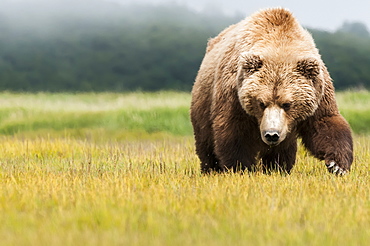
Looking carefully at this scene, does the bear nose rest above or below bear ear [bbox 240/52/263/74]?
below

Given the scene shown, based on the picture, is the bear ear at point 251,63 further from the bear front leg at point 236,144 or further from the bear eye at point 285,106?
the bear front leg at point 236,144

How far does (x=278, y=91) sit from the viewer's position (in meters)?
6.41

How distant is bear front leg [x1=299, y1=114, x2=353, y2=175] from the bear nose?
0.80 meters

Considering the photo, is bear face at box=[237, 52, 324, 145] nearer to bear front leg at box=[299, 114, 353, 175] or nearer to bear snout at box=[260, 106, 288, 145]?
bear snout at box=[260, 106, 288, 145]

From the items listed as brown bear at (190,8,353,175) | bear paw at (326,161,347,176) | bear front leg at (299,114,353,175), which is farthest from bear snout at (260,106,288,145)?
bear paw at (326,161,347,176)

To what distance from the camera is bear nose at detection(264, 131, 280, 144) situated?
6.24 m

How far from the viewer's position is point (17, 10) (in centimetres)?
6431

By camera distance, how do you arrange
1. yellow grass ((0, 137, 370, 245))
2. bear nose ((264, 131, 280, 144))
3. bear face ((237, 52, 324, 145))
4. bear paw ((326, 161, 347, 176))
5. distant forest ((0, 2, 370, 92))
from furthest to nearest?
distant forest ((0, 2, 370, 92)) < bear paw ((326, 161, 347, 176)) < bear face ((237, 52, 324, 145)) < bear nose ((264, 131, 280, 144)) < yellow grass ((0, 137, 370, 245))

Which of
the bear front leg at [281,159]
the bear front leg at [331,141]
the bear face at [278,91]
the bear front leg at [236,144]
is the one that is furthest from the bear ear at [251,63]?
the bear front leg at [281,159]

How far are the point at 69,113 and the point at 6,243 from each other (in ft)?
55.7

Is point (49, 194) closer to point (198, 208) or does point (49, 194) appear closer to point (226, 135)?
point (198, 208)

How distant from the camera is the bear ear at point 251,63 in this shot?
6570 mm

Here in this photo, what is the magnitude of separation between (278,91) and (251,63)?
17.4 inches

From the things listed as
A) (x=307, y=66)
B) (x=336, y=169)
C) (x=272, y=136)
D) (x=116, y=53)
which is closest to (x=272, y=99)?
(x=272, y=136)
